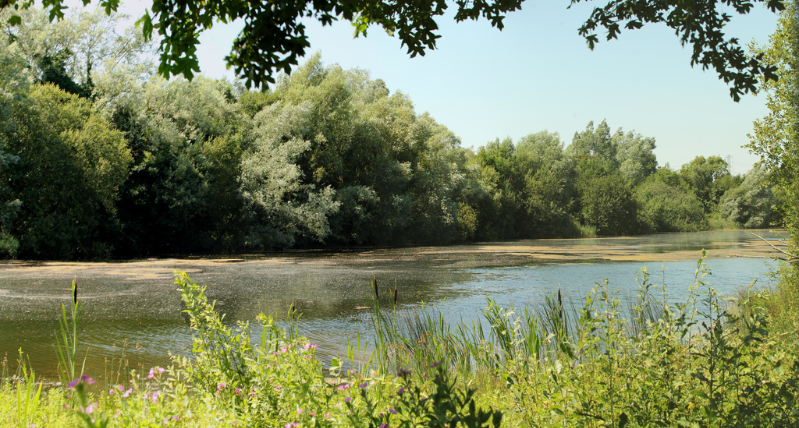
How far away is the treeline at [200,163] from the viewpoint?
67.3ft

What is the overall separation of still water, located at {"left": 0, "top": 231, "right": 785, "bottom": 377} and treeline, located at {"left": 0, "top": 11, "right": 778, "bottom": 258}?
3.51m

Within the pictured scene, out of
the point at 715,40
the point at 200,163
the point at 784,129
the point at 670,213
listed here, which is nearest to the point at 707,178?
the point at 670,213

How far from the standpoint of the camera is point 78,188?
2127cm

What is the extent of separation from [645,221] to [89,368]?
2188 inches

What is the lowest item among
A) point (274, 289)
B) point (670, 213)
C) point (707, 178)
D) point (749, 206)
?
point (274, 289)

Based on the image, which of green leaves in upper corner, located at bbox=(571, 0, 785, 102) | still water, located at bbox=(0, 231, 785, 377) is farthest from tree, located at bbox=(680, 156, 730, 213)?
green leaves in upper corner, located at bbox=(571, 0, 785, 102)

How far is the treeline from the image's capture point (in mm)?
20500

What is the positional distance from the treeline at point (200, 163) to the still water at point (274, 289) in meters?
3.51

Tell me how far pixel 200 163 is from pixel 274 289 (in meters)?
14.3

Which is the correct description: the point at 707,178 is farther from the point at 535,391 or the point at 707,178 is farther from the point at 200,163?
the point at 535,391

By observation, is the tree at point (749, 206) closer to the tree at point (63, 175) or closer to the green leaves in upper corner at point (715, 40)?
the tree at point (63, 175)

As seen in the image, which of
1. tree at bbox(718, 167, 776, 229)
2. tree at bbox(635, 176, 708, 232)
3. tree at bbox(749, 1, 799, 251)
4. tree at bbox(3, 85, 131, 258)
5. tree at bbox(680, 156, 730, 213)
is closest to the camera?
tree at bbox(749, 1, 799, 251)

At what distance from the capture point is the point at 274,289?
13.1 metres

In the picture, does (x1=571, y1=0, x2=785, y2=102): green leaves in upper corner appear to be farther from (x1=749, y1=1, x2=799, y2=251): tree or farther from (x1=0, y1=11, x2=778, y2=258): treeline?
(x1=0, y1=11, x2=778, y2=258): treeline
